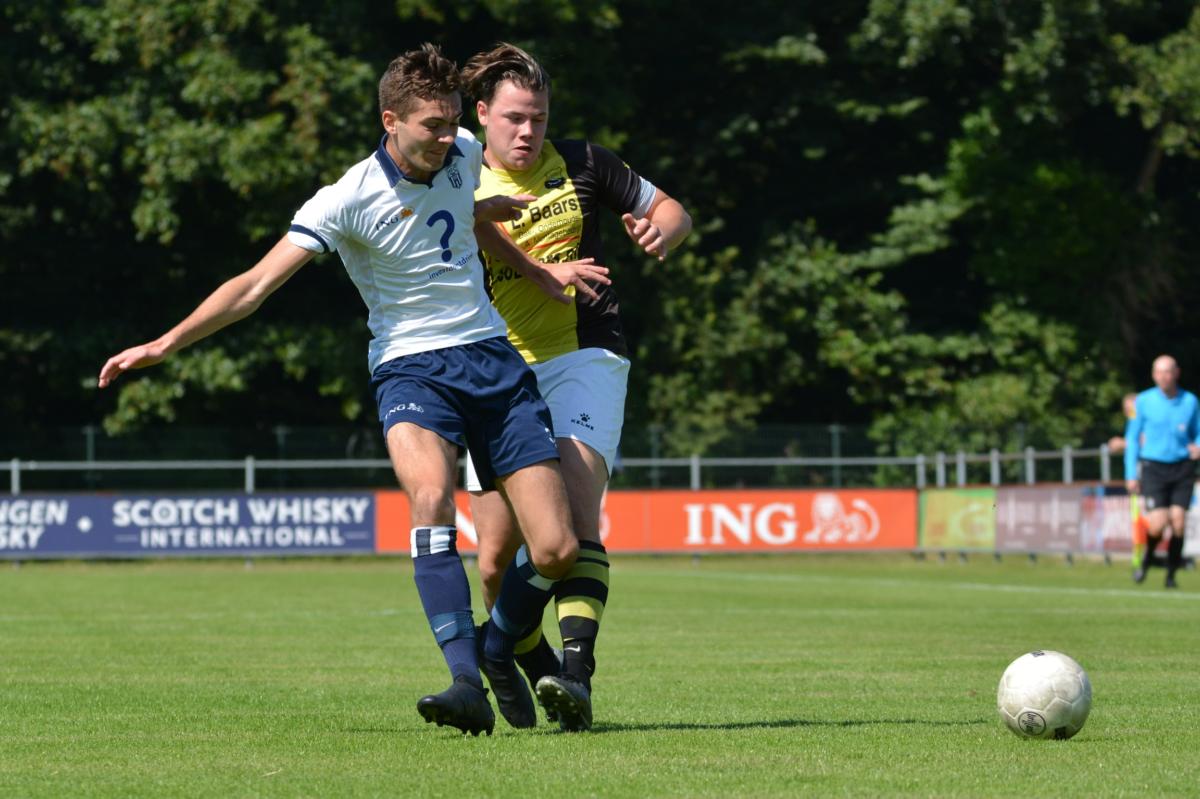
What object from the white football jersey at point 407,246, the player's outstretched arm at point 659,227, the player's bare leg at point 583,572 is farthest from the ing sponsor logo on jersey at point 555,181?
the player's bare leg at point 583,572

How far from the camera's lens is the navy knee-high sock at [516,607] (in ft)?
22.6

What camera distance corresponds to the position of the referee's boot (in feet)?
19.7

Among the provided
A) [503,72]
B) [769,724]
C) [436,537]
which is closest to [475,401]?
[436,537]

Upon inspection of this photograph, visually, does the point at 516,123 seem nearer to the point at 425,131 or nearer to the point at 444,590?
the point at 425,131

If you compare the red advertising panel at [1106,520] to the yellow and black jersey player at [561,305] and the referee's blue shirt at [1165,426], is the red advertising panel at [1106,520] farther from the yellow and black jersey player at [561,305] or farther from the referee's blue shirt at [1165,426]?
the yellow and black jersey player at [561,305]

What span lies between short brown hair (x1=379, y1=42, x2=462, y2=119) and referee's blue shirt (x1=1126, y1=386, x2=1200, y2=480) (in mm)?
13178

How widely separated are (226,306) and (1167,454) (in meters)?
13.8

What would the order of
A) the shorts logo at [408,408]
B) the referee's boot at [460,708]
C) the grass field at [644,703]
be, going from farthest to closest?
the shorts logo at [408,408], the referee's boot at [460,708], the grass field at [644,703]

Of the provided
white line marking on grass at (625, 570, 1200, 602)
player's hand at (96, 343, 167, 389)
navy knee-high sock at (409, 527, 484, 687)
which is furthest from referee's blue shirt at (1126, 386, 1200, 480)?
player's hand at (96, 343, 167, 389)

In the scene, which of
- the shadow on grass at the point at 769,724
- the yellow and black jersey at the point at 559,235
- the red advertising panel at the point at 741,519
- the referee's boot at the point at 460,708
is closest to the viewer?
the referee's boot at the point at 460,708

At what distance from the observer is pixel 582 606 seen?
273 inches

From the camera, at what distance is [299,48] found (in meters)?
31.9

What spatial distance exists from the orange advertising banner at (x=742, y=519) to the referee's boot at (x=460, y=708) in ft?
75.0

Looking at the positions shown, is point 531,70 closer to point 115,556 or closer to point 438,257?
point 438,257
